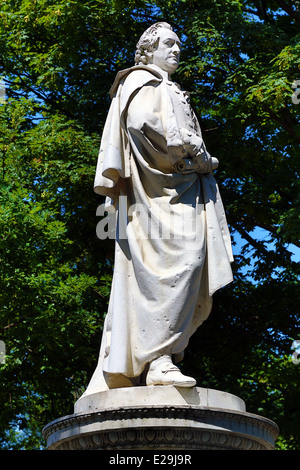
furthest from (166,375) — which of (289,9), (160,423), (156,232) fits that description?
(289,9)

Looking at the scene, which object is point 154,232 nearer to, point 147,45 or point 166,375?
point 166,375

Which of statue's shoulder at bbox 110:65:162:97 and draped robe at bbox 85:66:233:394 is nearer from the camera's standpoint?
draped robe at bbox 85:66:233:394

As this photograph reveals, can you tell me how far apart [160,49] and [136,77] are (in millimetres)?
464

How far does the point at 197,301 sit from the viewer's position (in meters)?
→ 6.78

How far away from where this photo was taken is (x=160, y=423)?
5.74 meters

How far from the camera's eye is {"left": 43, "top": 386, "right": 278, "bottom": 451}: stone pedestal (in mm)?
5758

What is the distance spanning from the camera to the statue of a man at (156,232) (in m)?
6.46

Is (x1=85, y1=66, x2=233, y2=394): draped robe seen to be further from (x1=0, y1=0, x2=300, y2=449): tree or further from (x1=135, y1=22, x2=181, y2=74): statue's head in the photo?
(x1=0, y1=0, x2=300, y2=449): tree

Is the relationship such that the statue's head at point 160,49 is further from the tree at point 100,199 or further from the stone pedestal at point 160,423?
the tree at point 100,199

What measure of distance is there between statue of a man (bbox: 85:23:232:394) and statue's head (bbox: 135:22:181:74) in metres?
0.18

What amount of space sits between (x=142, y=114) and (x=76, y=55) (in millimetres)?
9498

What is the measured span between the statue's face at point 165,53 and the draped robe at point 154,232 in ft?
0.78

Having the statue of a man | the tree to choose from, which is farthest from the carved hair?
the tree

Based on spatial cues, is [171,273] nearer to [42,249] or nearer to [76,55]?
[42,249]
